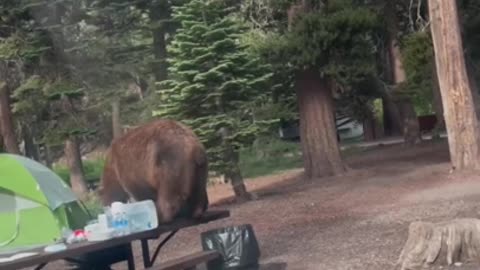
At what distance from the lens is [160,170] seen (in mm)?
8672

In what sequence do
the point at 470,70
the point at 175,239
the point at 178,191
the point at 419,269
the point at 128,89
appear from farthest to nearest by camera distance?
the point at 128,89, the point at 470,70, the point at 175,239, the point at 419,269, the point at 178,191

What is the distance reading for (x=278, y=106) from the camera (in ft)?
64.5

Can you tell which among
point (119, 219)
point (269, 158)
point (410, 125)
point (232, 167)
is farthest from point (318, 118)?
point (269, 158)

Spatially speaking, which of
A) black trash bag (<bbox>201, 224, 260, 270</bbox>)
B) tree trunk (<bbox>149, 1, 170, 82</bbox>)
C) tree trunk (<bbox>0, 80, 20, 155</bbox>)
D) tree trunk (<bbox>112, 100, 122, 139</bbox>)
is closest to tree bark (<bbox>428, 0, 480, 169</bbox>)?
tree trunk (<bbox>149, 1, 170, 82</bbox>)

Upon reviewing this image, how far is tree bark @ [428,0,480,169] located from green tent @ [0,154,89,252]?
11.2 m

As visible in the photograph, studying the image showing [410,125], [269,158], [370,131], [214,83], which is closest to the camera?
[214,83]

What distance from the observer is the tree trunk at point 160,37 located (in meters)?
24.2

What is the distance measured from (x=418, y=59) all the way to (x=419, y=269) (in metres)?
13.4

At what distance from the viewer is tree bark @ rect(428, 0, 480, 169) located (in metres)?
18.1

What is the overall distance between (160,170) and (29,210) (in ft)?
4.01

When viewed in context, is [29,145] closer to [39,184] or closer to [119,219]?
[39,184]

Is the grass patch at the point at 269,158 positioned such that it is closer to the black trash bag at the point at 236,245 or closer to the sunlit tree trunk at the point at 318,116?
the sunlit tree trunk at the point at 318,116

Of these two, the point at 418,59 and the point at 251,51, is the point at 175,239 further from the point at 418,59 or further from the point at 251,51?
the point at 418,59

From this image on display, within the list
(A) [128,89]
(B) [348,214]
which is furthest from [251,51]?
(A) [128,89]
